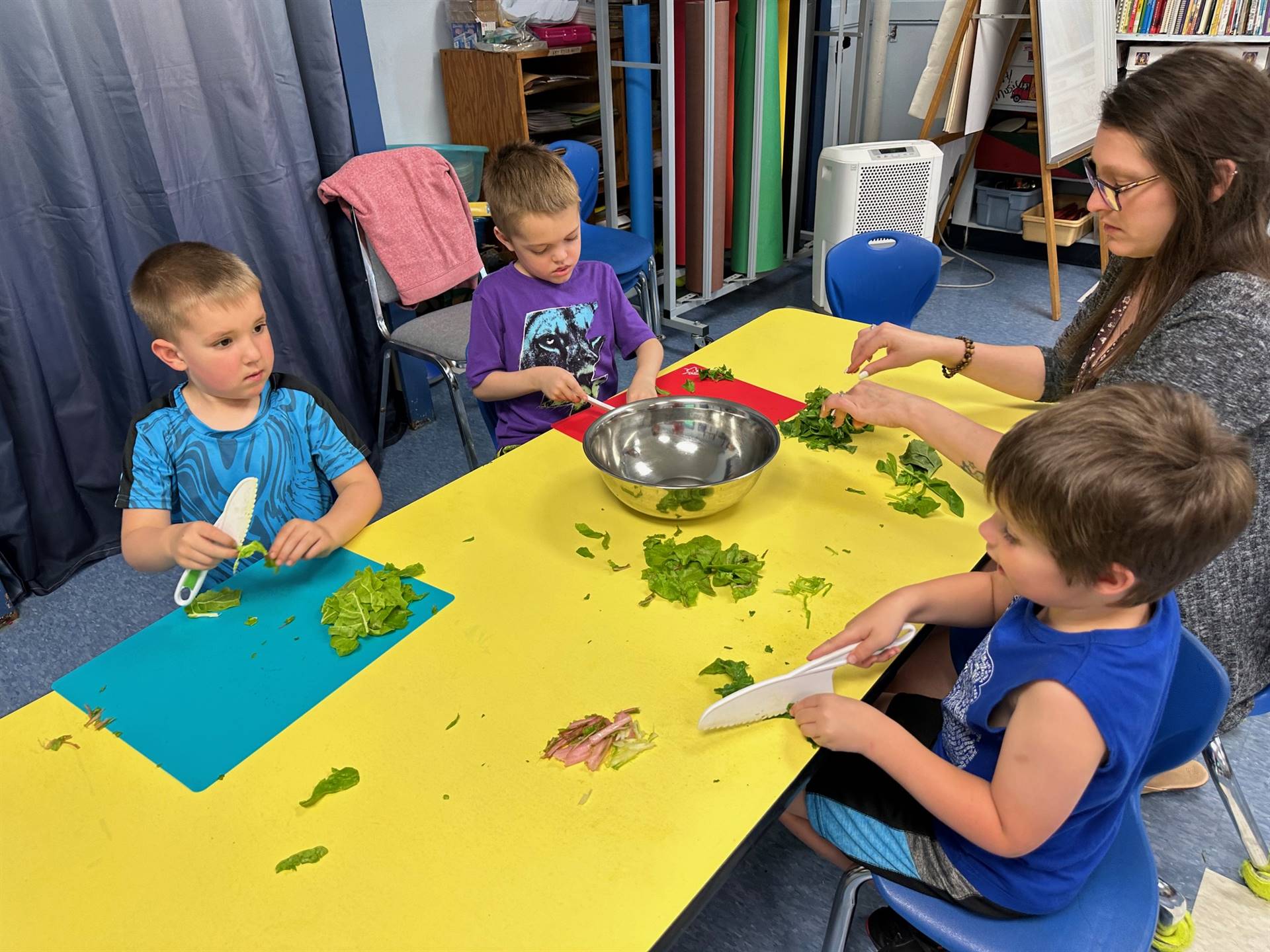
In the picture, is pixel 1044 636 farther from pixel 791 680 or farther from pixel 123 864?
pixel 123 864

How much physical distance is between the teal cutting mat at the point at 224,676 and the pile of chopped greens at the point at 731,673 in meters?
0.41

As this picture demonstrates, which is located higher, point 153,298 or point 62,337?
point 153,298

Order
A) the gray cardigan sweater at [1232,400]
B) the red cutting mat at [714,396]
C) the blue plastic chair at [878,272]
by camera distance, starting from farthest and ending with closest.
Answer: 1. the blue plastic chair at [878,272]
2. the red cutting mat at [714,396]
3. the gray cardigan sweater at [1232,400]

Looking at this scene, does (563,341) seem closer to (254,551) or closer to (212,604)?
(254,551)

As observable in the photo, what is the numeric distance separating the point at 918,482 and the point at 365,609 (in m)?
0.95

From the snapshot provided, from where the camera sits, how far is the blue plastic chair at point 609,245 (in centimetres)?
329

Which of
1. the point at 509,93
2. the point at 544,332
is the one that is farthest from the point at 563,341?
the point at 509,93

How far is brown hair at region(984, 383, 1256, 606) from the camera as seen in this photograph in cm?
84

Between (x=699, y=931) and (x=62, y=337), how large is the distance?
7.75ft

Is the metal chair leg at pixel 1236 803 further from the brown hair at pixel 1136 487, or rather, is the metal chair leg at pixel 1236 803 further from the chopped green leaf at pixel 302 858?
the chopped green leaf at pixel 302 858

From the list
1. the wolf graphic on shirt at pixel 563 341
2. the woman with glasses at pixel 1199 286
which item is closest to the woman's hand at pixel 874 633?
the woman with glasses at pixel 1199 286

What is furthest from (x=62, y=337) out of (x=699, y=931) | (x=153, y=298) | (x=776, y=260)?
(x=776, y=260)

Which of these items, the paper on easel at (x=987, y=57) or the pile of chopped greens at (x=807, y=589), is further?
the paper on easel at (x=987, y=57)

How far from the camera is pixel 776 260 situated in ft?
15.3
